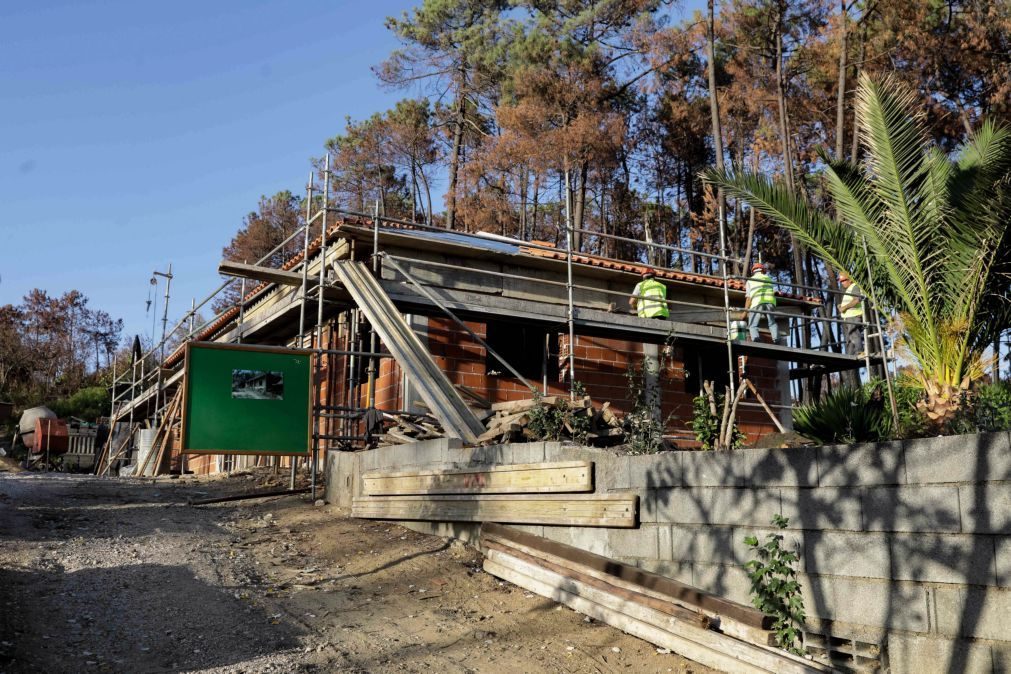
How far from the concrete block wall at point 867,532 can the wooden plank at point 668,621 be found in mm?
405

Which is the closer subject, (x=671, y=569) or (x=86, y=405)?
(x=671, y=569)

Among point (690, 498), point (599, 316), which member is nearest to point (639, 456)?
point (690, 498)

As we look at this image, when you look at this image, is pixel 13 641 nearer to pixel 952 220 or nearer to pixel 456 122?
pixel 952 220

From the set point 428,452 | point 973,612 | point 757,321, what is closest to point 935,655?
point 973,612

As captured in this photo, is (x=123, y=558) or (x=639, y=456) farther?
(x=123, y=558)

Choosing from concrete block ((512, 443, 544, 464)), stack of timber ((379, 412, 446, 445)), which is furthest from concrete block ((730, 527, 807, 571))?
stack of timber ((379, 412, 446, 445))

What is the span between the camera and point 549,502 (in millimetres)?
7859

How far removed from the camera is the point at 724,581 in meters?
6.56

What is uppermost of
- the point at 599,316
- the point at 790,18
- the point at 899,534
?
the point at 790,18

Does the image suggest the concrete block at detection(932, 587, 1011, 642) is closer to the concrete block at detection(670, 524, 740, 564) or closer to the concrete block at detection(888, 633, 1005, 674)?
the concrete block at detection(888, 633, 1005, 674)

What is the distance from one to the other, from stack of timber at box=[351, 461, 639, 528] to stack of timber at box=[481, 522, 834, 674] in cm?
25

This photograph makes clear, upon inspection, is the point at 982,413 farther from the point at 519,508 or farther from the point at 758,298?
the point at 758,298

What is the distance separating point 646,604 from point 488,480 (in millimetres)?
2324

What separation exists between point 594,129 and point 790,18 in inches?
233
